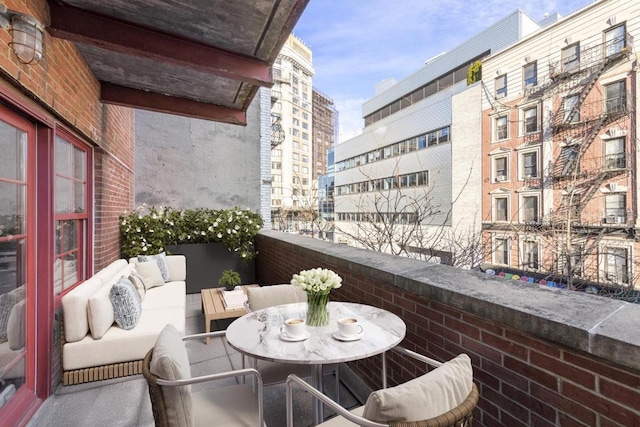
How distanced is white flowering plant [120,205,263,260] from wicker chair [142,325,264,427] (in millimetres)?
4350

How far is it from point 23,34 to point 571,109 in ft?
49.1

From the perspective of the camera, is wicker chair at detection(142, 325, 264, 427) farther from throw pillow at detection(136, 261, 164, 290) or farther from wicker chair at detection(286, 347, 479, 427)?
throw pillow at detection(136, 261, 164, 290)

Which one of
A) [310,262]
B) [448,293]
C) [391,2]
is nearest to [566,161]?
[391,2]

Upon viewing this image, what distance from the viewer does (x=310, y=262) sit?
3.62m

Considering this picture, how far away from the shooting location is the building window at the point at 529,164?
1267 centimetres

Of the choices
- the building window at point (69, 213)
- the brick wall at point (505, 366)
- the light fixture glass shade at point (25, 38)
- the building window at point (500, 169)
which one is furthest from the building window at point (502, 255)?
the light fixture glass shade at point (25, 38)

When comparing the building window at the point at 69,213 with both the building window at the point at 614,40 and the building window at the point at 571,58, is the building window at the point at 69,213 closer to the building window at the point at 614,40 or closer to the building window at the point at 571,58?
the building window at the point at 571,58

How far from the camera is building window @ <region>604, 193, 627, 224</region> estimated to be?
984 centimetres

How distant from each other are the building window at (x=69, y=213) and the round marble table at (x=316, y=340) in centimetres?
215

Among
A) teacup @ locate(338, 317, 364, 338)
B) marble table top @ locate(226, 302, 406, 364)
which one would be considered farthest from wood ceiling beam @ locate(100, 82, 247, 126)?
teacup @ locate(338, 317, 364, 338)

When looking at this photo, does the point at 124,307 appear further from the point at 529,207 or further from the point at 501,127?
the point at 501,127

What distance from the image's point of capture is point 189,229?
600cm

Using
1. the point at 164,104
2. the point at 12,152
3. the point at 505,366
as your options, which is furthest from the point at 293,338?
the point at 164,104

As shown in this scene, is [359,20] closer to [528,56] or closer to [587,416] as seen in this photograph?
[528,56]
